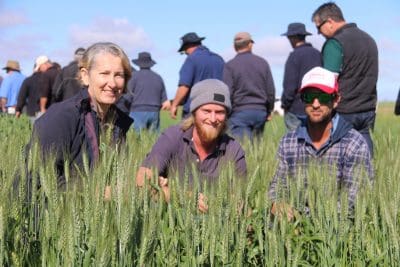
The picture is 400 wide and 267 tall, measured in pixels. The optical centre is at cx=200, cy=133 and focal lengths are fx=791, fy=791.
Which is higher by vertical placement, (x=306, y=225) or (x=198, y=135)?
(x=198, y=135)

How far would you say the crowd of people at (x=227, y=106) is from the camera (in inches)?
128

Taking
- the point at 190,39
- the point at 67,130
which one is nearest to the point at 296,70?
the point at 190,39

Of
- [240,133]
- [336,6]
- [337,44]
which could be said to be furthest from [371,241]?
[240,133]

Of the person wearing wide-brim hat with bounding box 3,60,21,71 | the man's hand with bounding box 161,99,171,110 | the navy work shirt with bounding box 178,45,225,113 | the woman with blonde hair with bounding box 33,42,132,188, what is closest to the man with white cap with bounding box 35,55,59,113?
the person wearing wide-brim hat with bounding box 3,60,21,71

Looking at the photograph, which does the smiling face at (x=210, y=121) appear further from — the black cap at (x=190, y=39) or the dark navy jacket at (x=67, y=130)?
the black cap at (x=190, y=39)

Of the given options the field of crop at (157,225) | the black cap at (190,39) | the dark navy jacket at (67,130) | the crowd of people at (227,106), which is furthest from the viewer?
the black cap at (190,39)

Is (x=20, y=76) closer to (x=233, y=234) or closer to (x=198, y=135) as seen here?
(x=198, y=135)

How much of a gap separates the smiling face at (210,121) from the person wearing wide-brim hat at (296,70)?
11.1 feet

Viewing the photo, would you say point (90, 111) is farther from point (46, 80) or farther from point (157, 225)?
point (46, 80)

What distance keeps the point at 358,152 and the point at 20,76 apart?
956cm

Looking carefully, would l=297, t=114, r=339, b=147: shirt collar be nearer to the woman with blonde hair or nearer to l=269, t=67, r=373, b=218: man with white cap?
l=269, t=67, r=373, b=218: man with white cap

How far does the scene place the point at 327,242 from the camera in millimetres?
2537

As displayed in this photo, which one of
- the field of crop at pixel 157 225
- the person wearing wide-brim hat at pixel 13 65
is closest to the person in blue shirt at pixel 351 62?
the field of crop at pixel 157 225

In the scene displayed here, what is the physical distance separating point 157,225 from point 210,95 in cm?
142
